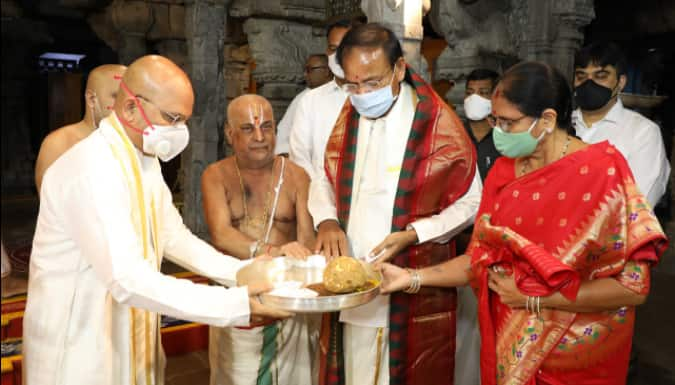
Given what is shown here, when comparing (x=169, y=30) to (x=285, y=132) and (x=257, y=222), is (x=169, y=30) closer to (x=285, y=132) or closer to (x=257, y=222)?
(x=285, y=132)

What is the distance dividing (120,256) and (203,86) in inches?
199

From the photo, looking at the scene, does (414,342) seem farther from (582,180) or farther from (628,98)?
(628,98)

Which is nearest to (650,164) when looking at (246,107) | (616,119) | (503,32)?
(616,119)

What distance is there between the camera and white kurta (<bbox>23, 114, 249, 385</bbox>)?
171 centimetres

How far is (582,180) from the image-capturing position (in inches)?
72.7

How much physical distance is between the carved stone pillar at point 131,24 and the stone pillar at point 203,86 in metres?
2.18

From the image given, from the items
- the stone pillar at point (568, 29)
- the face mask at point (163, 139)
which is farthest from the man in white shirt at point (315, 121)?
the stone pillar at point (568, 29)

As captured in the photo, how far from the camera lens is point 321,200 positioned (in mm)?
2562

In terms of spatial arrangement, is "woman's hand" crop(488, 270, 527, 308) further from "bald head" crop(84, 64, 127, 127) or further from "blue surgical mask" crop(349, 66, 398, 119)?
"bald head" crop(84, 64, 127, 127)

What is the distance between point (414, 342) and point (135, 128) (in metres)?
1.43

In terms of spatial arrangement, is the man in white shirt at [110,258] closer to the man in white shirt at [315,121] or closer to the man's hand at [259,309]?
the man's hand at [259,309]

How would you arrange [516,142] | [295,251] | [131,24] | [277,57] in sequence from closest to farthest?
1. [516,142]
2. [295,251]
3. [277,57]
4. [131,24]

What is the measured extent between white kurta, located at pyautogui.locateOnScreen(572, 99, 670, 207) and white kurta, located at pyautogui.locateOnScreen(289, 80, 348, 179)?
62.3 inches

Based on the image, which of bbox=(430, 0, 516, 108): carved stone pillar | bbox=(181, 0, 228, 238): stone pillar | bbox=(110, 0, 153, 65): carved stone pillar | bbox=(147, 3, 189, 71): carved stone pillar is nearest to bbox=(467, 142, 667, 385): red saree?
bbox=(430, 0, 516, 108): carved stone pillar
